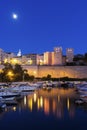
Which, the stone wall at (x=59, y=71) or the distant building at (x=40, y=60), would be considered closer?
the stone wall at (x=59, y=71)

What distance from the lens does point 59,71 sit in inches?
1763

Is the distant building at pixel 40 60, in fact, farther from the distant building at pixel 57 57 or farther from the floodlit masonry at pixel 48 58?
the distant building at pixel 57 57

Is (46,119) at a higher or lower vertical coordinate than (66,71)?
lower

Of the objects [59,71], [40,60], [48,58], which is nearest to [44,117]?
[59,71]

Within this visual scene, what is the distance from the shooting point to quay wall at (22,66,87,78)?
43.6 m

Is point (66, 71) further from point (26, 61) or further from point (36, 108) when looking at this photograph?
point (36, 108)

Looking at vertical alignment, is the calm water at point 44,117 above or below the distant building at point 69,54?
below

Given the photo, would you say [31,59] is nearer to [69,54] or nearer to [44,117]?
[69,54]

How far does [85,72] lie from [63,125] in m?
31.9

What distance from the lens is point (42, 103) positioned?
1791cm

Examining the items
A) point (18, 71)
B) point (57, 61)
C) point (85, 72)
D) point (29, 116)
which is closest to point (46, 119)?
point (29, 116)

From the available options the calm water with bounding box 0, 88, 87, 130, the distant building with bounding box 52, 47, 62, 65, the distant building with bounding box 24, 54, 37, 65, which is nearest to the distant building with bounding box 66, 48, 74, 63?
the distant building with bounding box 52, 47, 62, 65

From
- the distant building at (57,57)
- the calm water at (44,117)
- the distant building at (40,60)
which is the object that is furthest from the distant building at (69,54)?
the calm water at (44,117)

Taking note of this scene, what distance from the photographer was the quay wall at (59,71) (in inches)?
1716
